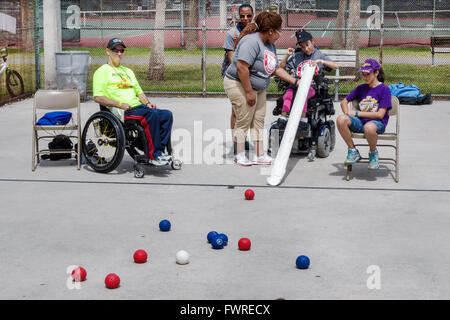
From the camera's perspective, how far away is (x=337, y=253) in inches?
231

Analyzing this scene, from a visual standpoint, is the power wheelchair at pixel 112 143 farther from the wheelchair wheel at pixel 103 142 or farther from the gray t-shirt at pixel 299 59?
the gray t-shirt at pixel 299 59

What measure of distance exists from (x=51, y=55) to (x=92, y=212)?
9.59 metres

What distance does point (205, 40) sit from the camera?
17.1 meters

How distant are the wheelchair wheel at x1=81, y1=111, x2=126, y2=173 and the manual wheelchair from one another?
2247mm

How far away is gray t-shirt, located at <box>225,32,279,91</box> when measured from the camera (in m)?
8.77

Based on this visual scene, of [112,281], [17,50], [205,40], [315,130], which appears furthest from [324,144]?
[17,50]

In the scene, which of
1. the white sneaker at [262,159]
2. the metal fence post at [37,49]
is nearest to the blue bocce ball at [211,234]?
the white sneaker at [262,159]

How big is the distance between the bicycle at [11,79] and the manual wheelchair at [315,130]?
281 inches

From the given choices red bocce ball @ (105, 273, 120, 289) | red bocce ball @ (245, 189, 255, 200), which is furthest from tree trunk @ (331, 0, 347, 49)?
red bocce ball @ (105, 273, 120, 289)

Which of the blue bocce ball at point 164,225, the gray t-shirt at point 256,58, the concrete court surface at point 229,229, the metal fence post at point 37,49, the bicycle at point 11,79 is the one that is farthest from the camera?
the metal fence post at point 37,49

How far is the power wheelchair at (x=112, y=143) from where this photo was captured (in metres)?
8.46

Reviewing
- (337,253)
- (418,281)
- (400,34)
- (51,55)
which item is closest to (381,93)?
(337,253)

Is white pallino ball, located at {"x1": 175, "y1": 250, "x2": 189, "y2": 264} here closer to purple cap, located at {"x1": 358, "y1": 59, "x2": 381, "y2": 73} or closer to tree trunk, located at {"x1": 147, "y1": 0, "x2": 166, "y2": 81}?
purple cap, located at {"x1": 358, "y1": 59, "x2": 381, "y2": 73}
